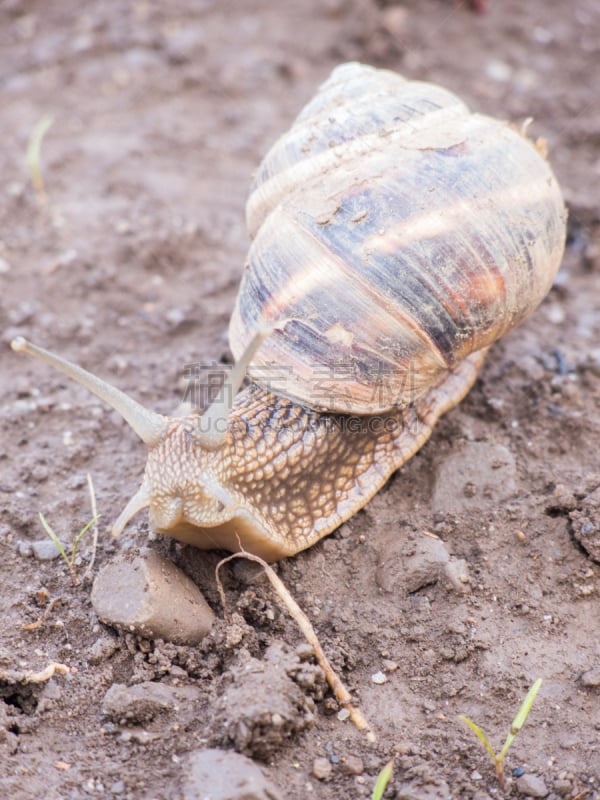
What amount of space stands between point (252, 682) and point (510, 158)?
248 centimetres

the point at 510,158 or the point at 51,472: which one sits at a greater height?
the point at 510,158

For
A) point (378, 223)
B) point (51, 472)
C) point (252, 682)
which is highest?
point (378, 223)

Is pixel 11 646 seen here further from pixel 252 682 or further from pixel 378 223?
pixel 378 223

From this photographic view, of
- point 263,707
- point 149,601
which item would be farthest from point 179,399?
point 263,707

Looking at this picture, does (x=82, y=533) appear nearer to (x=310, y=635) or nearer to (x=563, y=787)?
(x=310, y=635)

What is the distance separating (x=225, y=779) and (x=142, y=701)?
1.59 feet

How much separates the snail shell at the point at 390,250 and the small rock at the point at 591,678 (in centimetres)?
135

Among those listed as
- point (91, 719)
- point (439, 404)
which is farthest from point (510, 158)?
point (91, 719)

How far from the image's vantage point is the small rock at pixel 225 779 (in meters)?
2.66

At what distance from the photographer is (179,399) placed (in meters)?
4.39

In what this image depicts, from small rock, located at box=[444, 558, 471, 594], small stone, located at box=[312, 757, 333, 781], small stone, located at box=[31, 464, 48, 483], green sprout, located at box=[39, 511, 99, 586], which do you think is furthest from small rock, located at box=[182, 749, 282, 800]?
small stone, located at box=[31, 464, 48, 483]

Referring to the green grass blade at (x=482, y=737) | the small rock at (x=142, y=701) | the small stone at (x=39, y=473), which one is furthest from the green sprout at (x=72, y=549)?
the green grass blade at (x=482, y=737)

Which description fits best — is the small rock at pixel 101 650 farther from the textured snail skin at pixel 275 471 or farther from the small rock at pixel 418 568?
the small rock at pixel 418 568

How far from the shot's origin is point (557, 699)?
3.17 metres
